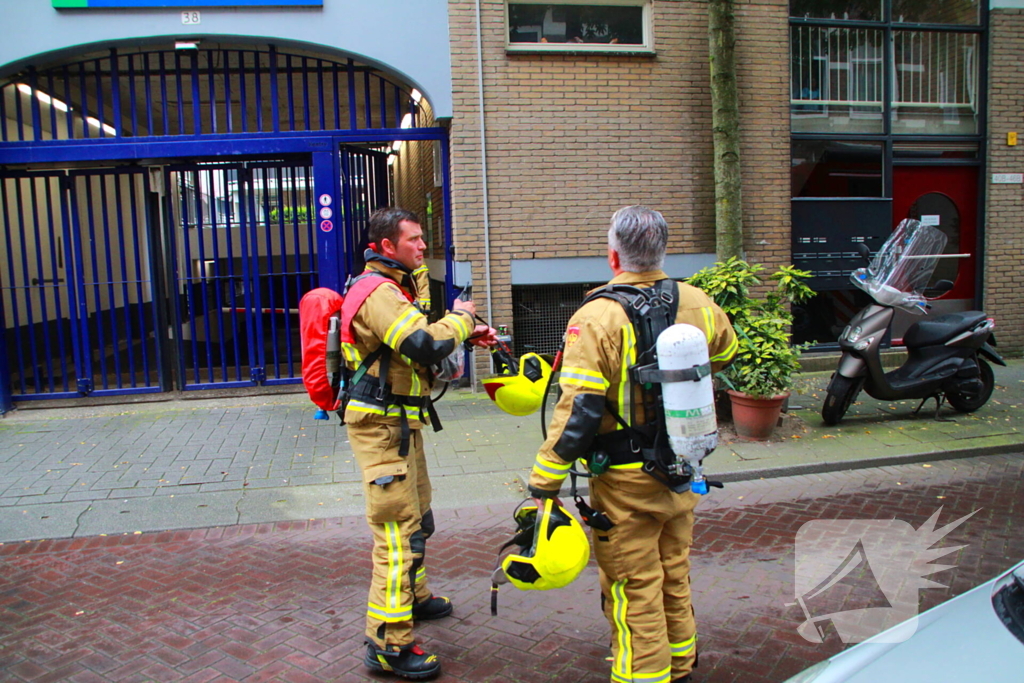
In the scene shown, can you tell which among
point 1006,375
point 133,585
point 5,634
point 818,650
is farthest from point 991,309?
point 5,634

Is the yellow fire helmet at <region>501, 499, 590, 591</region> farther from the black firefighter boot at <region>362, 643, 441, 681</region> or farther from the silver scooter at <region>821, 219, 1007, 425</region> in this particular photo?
the silver scooter at <region>821, 219, 1007, 425</region>

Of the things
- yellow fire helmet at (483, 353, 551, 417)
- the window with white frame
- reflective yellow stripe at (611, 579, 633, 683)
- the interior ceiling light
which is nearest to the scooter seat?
the window with white frame

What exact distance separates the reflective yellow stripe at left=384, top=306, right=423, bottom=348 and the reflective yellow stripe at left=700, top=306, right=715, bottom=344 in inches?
47.8

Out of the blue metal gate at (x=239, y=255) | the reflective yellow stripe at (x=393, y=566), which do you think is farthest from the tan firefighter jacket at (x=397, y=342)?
the blue metal gate at (x=239, y=255)

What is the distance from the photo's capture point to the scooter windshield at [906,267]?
24.2ft

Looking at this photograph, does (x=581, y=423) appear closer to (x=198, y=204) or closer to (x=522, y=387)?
(x=522, y=387)

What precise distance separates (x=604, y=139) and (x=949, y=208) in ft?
16.3

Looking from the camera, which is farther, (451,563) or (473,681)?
(451,563)

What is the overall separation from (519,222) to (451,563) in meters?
5.22

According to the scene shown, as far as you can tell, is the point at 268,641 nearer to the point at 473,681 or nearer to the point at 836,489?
the point at 473,681

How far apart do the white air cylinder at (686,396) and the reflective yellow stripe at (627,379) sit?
0.35ft

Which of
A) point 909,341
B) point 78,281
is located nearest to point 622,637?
point 909,341

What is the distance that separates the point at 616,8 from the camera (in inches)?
375

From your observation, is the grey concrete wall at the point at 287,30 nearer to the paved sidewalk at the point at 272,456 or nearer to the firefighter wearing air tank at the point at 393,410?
the paved sidewalk at the point at 272,456
